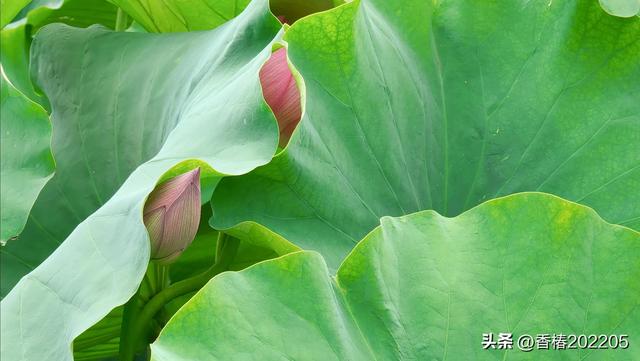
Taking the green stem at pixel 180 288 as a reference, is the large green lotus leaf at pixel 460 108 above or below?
above

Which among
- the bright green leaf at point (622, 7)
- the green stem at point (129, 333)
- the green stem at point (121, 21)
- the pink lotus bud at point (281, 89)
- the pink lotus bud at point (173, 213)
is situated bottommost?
the green stem at point (129, 333)

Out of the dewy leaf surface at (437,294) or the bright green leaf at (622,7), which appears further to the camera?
the bright green leaf at (622,7)

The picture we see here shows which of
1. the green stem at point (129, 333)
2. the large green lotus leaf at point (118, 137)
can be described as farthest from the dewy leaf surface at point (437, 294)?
the green stem at point (129, 333)

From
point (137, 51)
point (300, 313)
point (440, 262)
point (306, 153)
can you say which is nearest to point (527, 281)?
point (440, 262)

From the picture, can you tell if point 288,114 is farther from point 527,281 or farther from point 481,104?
point 527,281

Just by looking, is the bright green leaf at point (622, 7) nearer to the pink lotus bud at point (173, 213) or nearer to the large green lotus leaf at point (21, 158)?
the pink lotus bud at point (173, 213)

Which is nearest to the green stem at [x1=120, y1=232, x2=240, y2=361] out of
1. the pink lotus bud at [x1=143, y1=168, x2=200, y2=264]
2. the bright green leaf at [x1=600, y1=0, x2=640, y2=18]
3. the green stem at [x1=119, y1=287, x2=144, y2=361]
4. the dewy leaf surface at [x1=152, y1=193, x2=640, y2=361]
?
the green stem at [x1=119, y1=287, x2=144, y2=361]

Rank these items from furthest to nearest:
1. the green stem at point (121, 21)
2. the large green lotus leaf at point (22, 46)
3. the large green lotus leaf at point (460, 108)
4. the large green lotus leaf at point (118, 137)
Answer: the green stem at point (121, 21), the large green lotus leaf at point (22, 46), the large green lotus leaf at point (460, 108), the large green lotus leaf at point (118, 137)
